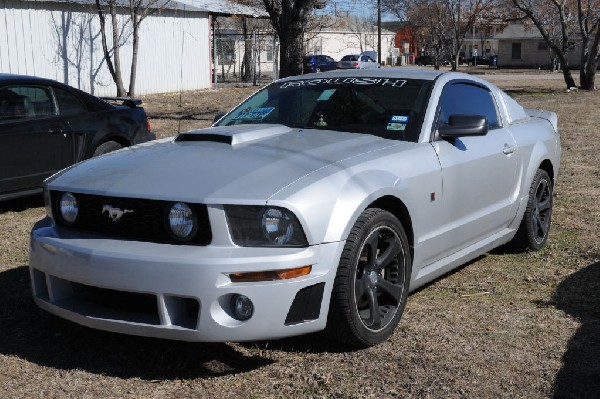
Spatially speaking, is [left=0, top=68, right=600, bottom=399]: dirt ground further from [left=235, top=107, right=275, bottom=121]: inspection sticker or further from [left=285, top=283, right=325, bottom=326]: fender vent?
[left=235, top=107, right=275, bottom=121]: inspection sticker

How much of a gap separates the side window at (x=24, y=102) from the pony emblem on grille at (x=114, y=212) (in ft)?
13.2

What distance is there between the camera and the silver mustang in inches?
138

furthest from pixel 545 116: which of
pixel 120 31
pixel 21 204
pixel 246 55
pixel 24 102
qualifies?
pixel 246 55

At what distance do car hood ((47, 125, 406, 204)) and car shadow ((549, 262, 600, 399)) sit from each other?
1.52 m

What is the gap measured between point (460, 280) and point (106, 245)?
2.70 meters

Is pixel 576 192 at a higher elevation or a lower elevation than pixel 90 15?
lower

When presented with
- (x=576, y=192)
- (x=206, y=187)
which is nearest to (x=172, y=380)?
(x=206, y=187)

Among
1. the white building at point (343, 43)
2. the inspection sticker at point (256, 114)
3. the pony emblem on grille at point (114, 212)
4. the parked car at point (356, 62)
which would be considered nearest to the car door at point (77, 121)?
the inspection sticker at point (256, 114)

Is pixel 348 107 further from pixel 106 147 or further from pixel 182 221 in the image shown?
pixel 106 147

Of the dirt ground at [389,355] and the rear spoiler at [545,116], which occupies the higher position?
the rear spoiler at [545,116]

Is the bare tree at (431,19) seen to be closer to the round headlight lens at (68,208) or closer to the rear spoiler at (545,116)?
the rear spoiler at (545,116)

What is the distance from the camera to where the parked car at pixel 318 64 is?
4390 centimetres

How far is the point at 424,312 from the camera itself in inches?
183

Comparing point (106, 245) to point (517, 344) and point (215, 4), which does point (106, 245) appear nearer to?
point (517, 344)
